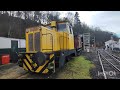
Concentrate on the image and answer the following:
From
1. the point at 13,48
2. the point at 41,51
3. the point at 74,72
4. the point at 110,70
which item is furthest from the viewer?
the point at 13,48

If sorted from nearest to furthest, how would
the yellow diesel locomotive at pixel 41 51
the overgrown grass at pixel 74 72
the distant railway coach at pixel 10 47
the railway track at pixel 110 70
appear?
the yellow diesel locomotive at pixel 41 51 < the overgrown grass at pixel 74 72 < the railway track at pixel 110 70 < the distant railway coach at pixel 10 47

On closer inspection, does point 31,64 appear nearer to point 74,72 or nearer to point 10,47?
point 74,72

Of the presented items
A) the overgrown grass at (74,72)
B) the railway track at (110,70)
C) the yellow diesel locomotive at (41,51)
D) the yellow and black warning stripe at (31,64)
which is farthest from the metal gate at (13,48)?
the railway track at (110,70)

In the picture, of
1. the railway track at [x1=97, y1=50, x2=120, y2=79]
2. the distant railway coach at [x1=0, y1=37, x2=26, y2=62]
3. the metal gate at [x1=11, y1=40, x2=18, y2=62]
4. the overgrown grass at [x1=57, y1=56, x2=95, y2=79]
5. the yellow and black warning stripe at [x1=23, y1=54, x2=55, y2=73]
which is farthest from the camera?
the metal gate at [x1=11, y1=40, x2=18, y2=62]

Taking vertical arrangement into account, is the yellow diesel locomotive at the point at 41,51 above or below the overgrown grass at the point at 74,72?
above

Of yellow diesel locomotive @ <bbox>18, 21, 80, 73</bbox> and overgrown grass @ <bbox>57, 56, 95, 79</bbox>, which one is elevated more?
yellow diesel locomotive @ <bbox>18, 21, 80, 73</bbox>

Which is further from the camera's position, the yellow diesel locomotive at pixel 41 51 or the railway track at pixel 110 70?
the railway track at pixel 110 70

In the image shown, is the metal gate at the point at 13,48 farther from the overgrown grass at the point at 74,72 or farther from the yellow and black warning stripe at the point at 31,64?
the yellow and black warning stripe at the point at 31,64

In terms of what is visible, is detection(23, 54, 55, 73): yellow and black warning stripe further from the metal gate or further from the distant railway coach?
the metal gate

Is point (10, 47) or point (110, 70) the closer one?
point (110, 70)

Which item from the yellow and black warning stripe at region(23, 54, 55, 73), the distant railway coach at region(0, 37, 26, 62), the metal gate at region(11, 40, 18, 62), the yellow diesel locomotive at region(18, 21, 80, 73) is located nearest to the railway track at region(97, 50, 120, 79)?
the yellow diesel locomotive at region(18, 21, 80, 73)

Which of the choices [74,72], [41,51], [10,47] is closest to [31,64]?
[41,51]
